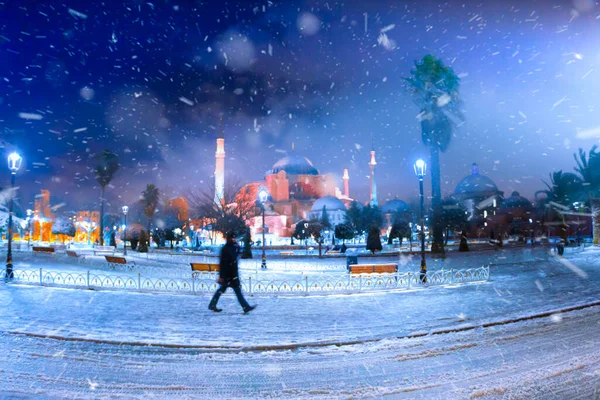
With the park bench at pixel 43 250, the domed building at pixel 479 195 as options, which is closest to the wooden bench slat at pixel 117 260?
the park bench at pixel 43 250

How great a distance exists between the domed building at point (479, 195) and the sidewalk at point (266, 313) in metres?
68.9

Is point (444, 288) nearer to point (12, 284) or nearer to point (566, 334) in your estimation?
point (566, 334)

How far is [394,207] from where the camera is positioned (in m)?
77.4

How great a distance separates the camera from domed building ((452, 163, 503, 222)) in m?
76.8

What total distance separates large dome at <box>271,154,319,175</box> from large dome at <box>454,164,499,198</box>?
29558mm

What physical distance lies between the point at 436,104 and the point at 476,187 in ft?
190

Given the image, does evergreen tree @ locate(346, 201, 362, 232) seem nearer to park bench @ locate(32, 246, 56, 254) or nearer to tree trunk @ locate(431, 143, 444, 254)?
tree trunk @ locate(431, 143, 444, 254)

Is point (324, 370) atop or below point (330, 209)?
below

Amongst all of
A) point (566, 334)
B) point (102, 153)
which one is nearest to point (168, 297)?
point (566, 334)

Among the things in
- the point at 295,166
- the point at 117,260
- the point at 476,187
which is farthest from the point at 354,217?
the point at 117,260

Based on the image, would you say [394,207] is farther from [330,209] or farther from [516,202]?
[516,202]

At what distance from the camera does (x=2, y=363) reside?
5.16 meters

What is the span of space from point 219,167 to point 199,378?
62589mm

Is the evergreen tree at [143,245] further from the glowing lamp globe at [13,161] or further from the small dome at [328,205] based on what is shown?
the small dome at [328,205]
